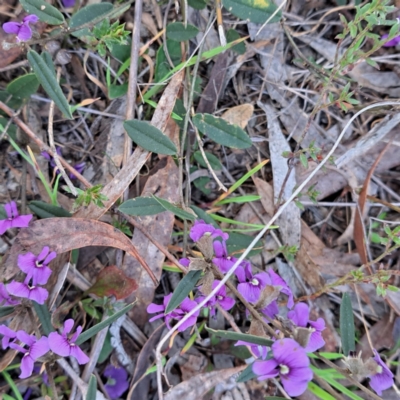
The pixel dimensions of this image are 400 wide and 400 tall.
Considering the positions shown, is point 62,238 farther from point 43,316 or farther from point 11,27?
point 11,27

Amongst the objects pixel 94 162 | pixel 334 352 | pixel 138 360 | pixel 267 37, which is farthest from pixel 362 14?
pixel 138 360

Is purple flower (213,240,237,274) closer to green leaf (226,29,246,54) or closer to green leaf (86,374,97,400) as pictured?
green leaf (86,374,97,400)

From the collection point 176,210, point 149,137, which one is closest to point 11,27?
point 149,137

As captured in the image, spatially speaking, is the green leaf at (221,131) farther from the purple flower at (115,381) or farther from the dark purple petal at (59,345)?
the purple flower at (115,381)

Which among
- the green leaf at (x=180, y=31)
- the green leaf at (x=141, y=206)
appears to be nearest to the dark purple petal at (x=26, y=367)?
the green leaf at (x=141, y=206)

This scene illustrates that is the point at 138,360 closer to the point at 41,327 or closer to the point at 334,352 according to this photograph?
the point at 41,327

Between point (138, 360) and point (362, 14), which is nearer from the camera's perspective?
point (362, 14)
